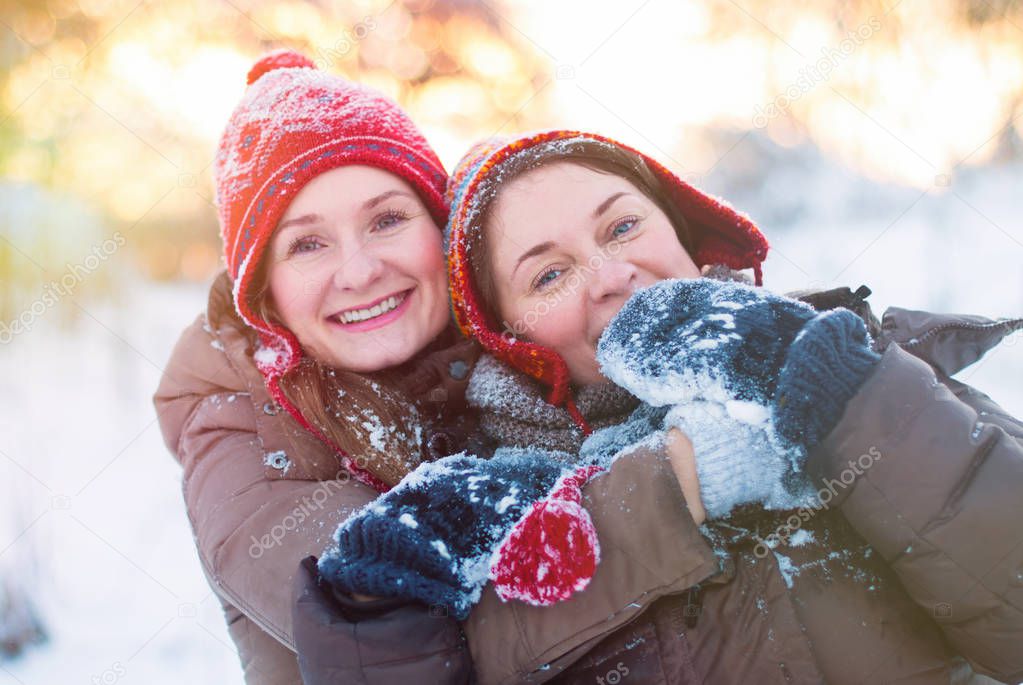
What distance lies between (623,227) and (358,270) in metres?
0.70

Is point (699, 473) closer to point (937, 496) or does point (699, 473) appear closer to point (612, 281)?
point (937, 496)

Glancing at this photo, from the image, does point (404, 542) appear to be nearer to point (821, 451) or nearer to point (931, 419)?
point (821, 451)

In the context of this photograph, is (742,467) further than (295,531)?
No

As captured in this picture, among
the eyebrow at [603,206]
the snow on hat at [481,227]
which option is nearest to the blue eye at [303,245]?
the snow on hat at [481,227]

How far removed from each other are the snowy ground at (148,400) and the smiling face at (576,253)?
206 centimetres

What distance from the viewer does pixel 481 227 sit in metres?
2.11

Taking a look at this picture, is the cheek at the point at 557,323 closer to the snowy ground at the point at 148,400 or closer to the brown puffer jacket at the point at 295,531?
the brown puffer jacket at the point at 295,531

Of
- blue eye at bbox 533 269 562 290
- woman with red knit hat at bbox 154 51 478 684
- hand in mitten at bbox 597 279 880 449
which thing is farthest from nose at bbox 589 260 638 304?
woman with red knit hat at bbox 154 51 478 684

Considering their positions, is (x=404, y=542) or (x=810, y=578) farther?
(x=810, y=578)

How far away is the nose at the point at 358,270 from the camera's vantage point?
2.03 m

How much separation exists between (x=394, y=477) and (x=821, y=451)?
1.04 metres

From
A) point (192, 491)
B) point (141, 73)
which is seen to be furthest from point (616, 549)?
point (141, 73)

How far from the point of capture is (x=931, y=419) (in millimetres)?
1344

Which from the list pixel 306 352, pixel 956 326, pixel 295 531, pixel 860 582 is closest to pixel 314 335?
pixel 306 352
